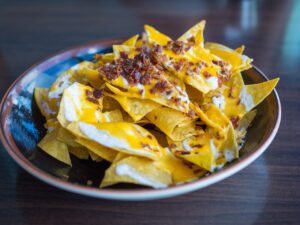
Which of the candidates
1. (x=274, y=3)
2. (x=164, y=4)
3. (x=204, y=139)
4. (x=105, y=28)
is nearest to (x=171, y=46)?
(x=204, y=139)

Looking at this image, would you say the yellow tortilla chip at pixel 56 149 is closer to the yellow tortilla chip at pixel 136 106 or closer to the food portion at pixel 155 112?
the food portion at pixel 155 112

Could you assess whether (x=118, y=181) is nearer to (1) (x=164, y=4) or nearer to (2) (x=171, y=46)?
(2) (x=171, y=46)

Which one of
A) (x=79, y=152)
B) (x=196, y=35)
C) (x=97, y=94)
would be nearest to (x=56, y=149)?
(x=79, y=152)

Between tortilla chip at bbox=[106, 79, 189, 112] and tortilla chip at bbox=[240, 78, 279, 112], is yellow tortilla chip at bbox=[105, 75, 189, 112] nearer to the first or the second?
tortilla chip at bbox=[106, 79, 189, 112]

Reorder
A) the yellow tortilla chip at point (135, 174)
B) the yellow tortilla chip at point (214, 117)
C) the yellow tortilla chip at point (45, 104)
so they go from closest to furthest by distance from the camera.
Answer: the yellow tortilla chip at point (135, 174)
the yellow tortilla chip at point (214, 117)
the yellow tortilla chip at point (45, 104)

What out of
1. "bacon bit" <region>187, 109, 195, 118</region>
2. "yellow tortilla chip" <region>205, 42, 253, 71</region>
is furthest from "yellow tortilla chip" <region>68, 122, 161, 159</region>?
"yellow tortilla chip" <region>205, 42, 253, 71</region>

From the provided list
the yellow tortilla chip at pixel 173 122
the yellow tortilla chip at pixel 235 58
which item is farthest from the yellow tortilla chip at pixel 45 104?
the yellow tortilla chip at pixel 235 58

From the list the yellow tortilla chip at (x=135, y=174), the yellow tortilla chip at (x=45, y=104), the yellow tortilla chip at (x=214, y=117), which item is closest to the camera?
the yellow tortilla chip at (x=135, y=174)
